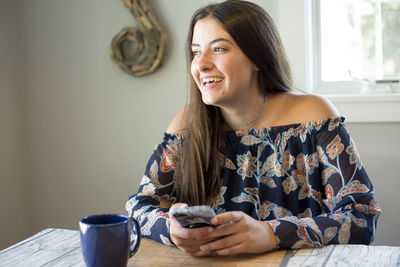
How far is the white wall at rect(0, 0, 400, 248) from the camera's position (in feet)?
7.70

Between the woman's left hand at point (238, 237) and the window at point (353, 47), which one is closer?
the woman's left hand at point (238, 237)

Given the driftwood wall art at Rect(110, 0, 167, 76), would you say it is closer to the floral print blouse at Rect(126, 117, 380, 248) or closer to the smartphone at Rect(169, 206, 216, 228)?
the floral print blouse at Rect(126, 117, 380, 248)

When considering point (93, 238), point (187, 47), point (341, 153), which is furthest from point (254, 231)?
point (187, 47)

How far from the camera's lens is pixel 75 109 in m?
2.49

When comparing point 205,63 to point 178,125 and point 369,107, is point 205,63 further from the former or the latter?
point 369,107

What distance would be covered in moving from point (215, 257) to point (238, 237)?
65 millimetres

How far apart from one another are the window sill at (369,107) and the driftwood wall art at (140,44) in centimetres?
84

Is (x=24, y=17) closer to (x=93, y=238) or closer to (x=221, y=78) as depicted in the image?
(x=221, y=78)

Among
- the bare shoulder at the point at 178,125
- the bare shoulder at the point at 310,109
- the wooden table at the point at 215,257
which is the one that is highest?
the bare shoulder at the point at 310,109

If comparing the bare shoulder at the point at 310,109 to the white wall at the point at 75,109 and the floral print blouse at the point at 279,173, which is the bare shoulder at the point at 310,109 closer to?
the floral print blouse at the point at 279,173

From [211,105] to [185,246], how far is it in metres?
0.67

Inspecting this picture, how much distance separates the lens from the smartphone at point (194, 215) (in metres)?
0.90

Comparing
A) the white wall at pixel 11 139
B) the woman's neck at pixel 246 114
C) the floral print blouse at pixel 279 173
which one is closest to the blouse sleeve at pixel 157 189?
the floral print blouse at pixel 279 173

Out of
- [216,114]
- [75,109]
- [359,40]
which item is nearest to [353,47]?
[359,40]
